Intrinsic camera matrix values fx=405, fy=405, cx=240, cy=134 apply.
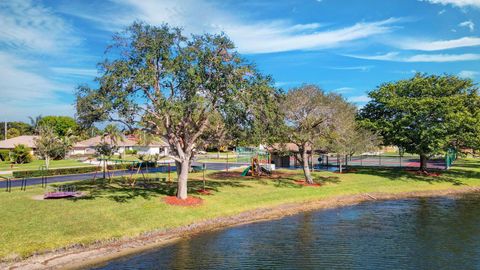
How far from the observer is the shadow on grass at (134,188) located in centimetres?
3247

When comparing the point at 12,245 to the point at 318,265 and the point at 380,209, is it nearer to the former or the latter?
the point at 318,265

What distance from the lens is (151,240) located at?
23734 millimetres

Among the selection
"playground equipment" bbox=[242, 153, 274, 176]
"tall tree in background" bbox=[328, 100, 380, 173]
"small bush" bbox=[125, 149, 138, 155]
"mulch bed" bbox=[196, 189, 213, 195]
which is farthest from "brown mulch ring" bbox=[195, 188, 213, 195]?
"small bush" bbox=[125, 149, 138, 155]

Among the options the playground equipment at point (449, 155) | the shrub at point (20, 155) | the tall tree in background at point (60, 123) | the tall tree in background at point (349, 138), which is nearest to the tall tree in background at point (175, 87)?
the tall tree in background at point (349, 138)

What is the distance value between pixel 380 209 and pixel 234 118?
49.5 feet

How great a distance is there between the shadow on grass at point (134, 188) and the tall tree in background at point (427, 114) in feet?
75.3

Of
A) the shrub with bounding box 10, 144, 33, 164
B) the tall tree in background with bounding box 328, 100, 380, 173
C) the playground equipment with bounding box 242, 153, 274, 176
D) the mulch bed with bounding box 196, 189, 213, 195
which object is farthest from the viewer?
the shrub with bounding box 10, 144, 33, 164

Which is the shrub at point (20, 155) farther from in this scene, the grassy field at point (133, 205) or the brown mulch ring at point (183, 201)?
the brown mulch ring at point (183, 201)

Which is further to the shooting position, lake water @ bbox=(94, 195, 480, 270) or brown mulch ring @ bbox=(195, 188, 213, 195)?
brown mulch ring @ bbox=(195, 188, 213, 195)

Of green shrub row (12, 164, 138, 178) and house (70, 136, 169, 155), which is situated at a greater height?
house (70, 136, 169, 155)

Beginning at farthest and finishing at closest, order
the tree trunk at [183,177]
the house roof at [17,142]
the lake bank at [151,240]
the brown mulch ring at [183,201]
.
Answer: the house roof at [17,142], the tree trunk at [183,177], the brown mulch ring at [183,201], the lake bank at [151,240]

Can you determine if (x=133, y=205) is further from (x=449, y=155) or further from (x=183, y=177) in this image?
(x=449, y=155)

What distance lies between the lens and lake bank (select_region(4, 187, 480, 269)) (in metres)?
19.5

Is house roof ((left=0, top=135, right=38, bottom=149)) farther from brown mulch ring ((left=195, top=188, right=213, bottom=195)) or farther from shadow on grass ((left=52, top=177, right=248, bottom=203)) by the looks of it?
brown mulch ring ((left=195, top=188, right=213, bottom=195))
